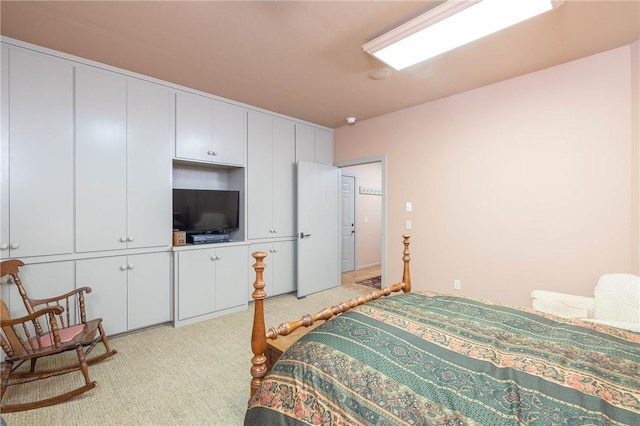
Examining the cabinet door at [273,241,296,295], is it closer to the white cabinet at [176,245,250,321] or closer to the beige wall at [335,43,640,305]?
the white cabinet at [176,245,250,321]

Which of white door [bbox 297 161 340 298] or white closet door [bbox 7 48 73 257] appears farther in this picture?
white door [bbox 297 161 340 298]

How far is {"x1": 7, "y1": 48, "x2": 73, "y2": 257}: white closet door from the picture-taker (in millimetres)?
2365

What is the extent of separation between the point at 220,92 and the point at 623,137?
13.1 feet

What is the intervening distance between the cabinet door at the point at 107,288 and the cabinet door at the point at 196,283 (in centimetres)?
52

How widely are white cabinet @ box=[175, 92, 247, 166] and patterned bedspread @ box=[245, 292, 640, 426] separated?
2766mm

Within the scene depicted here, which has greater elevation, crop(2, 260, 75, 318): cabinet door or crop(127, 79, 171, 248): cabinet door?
crop(127, 79, 171, 248): cabinet door

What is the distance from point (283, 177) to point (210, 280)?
1741mm

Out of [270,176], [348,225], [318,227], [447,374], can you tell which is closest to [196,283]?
[270,176]

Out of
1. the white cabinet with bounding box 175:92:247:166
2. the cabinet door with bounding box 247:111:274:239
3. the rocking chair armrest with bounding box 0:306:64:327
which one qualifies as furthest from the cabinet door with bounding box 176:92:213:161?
the rocking chair armrest with bounding box 0:306:64:327

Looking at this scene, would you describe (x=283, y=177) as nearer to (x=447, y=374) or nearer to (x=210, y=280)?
(x=210, y=280)

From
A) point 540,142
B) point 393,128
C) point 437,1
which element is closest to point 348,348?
point 437,1

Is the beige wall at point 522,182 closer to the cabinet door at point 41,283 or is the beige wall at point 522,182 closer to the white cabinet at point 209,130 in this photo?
the white cabinet at point 209,130

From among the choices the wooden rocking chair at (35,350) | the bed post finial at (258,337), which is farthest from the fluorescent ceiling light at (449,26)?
the wooden rocking chair at (35,350)

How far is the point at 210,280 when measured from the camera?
342 centimetres
